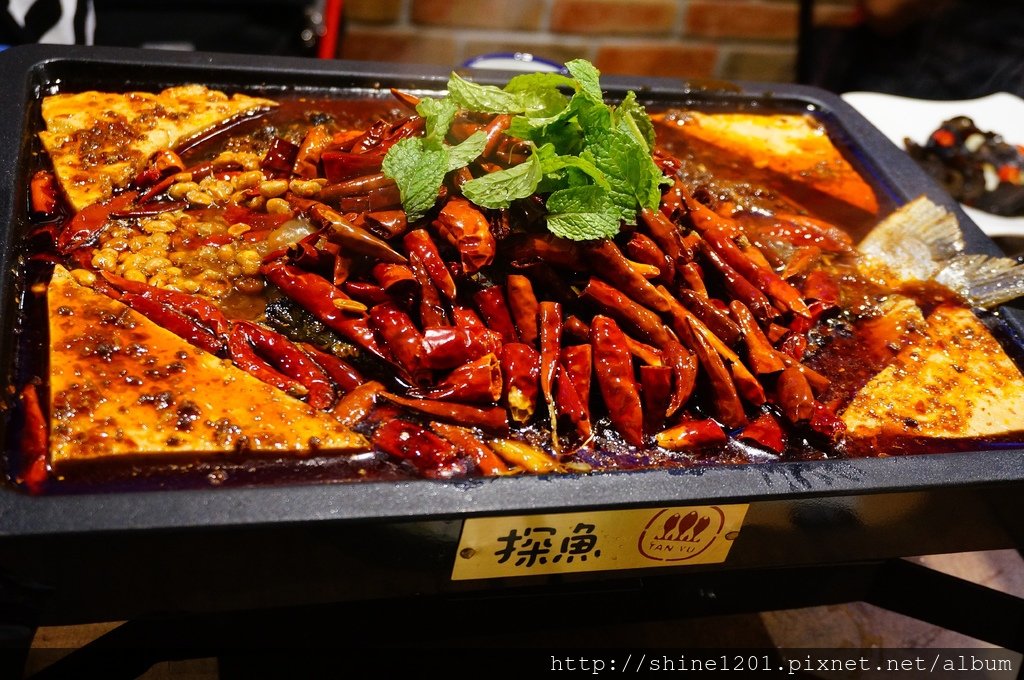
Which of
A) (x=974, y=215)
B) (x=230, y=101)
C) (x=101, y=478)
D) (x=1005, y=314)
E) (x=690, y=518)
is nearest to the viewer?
(x=101, y=478)

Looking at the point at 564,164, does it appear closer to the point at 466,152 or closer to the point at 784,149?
the point at 466,152

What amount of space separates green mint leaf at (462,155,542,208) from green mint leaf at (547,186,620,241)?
0.08 meters

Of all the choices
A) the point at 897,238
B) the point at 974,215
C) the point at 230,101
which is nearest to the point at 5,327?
the point at 230,101

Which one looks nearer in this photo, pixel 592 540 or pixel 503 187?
pixel 592 540

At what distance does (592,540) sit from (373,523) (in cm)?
45

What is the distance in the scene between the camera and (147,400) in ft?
5.37

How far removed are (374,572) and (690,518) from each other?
635mm

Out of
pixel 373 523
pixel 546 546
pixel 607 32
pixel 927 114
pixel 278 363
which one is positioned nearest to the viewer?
pixel 373 523

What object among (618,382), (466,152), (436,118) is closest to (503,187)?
(466,152)

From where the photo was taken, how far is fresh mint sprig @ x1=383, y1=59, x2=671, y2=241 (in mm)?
1933

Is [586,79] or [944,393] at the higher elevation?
[586,79]

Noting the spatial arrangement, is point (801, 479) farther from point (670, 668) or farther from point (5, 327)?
point (5, 327)

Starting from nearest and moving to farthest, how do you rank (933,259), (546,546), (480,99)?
(546,546)
(480,99)
(933,259)

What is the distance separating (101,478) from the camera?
1489 mm
